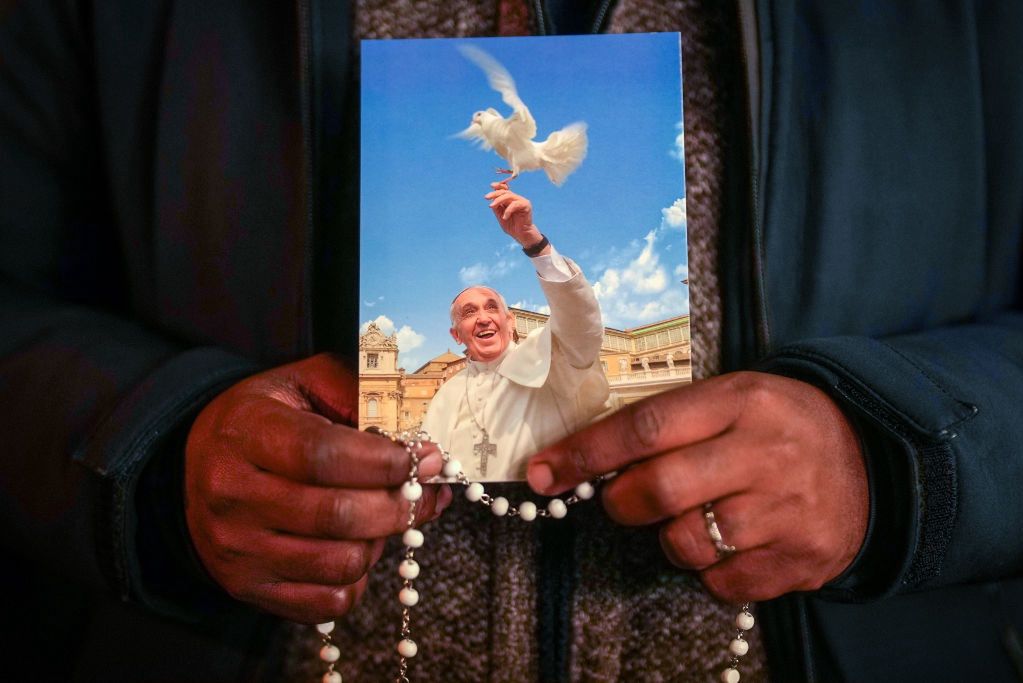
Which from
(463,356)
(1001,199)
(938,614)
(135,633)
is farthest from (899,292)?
(135,633)

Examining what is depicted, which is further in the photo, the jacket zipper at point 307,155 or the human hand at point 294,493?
the jacket zipper at point 307,155

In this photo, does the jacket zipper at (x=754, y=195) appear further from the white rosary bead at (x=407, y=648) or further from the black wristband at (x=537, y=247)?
the white rosary bead at (x=407, y=648)

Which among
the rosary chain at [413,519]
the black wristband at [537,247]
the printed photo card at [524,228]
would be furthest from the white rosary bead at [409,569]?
the black wristband at [537,247]

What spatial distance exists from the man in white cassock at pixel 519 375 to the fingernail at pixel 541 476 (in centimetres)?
1

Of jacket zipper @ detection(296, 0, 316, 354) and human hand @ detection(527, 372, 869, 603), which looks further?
jacket zipper @ detection(296, 0, 316, 354)

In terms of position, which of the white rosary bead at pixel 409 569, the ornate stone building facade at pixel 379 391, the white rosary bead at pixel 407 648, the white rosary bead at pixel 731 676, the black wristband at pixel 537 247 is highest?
the black wristband at pixel 537 247

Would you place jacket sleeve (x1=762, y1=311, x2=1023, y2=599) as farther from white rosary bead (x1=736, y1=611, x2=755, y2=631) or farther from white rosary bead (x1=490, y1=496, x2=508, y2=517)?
white rosary bead (x1=490, y1=496, x2=508, y2=517)

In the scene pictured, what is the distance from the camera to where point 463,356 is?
0.48 meters

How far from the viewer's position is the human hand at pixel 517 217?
48 centimetres

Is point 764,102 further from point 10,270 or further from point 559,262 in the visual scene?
point 10,270

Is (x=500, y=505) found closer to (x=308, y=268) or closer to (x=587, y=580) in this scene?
(x=587, y=580)

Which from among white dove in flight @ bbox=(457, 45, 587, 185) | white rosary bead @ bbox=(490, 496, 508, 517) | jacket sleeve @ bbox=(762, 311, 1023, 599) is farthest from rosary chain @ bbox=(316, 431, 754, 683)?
white dove in flight @ bbox=(457, 45, 587, 185)

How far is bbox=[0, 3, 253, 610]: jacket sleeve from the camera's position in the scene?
0.51 meters

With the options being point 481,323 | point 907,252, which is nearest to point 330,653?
point 481,323
